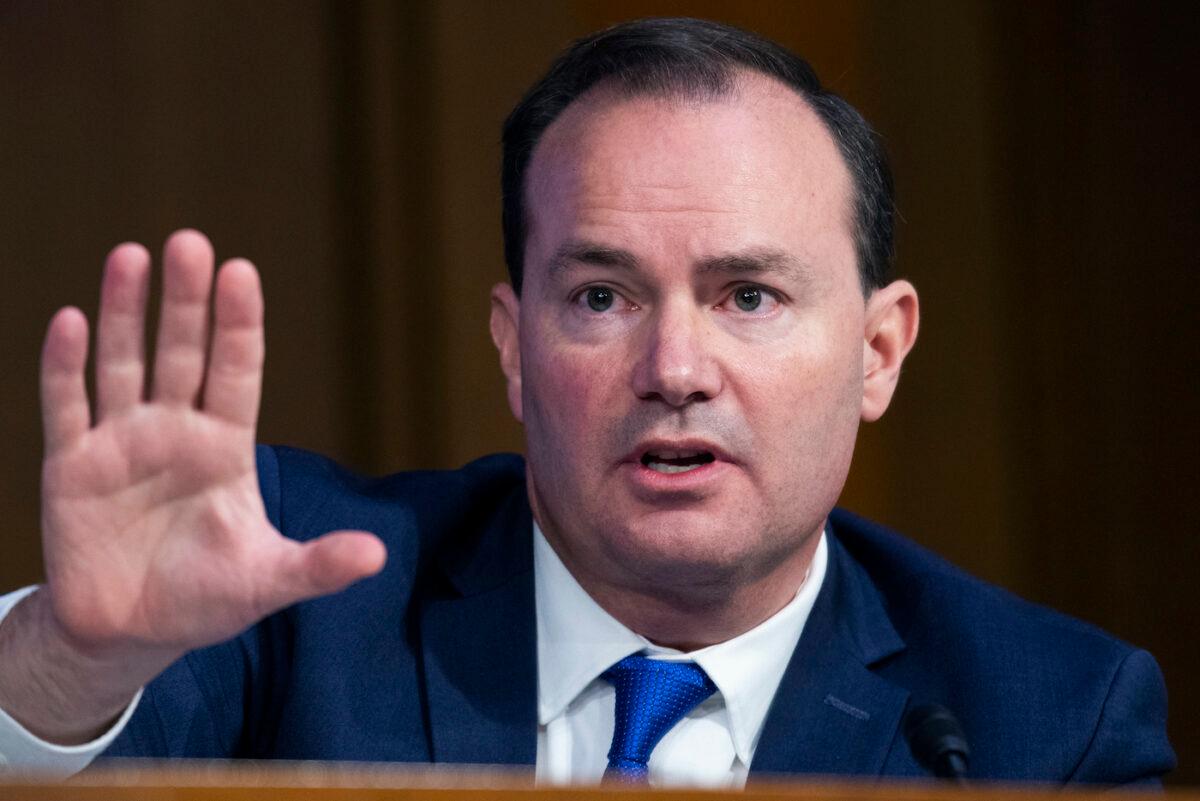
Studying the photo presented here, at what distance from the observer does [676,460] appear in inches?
61.6

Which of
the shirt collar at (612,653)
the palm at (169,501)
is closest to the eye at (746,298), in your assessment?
the shirt collar at (612,653)

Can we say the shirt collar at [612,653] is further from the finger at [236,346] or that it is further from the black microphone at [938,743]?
the finger at [236,346]

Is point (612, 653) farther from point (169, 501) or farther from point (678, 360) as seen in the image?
point (169, 501)

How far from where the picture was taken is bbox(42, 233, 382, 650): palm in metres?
1.19

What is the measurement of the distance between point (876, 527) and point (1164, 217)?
3.60ft

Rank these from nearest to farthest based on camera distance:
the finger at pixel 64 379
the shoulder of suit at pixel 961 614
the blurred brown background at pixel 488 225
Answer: the finger at pixel 64 379
the shoulder of suit at pixel 961 614
the blurred brown background at pixel 488 225

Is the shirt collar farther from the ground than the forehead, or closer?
closer

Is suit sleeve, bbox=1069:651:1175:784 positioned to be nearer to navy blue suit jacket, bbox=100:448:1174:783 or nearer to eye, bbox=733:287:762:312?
navy blue suit jacket, bbox=100:448:1174:783

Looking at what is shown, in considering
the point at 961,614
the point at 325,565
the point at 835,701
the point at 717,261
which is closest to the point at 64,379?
the point at 325,565

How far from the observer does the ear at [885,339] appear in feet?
5.86

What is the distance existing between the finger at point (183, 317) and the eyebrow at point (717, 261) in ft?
1.61

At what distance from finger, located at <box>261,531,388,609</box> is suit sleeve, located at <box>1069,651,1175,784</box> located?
2.76ft

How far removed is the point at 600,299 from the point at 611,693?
1.29 feet

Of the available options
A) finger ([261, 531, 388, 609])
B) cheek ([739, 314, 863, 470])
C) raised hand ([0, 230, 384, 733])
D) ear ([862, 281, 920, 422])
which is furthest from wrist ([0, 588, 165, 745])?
ear ([862, 281, 920, 422])
